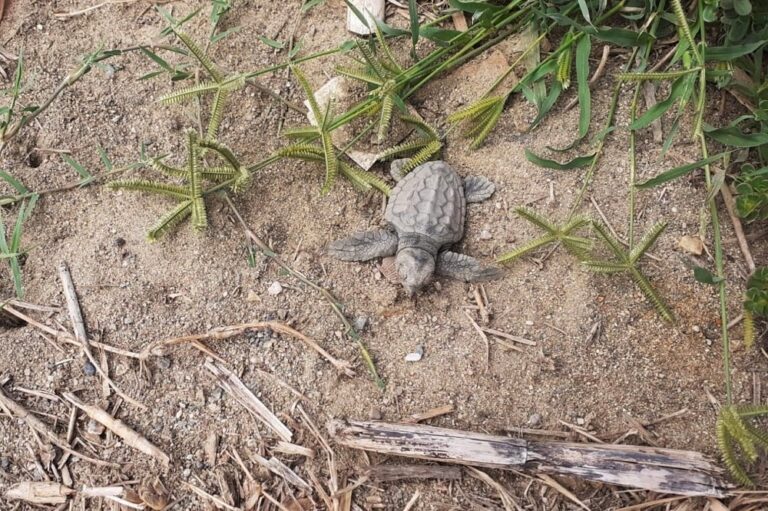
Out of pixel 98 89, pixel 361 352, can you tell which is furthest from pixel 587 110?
pixel 98 89

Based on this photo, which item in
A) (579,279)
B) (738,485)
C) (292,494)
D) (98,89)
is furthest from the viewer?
(98,89)

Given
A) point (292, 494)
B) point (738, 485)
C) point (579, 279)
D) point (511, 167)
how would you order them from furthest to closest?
point (511, 167) < point (579, 279) < point (292, 494) < point (738, 485)

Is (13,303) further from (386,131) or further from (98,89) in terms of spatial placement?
(386,131)

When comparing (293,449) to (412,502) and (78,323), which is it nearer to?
(412,502)

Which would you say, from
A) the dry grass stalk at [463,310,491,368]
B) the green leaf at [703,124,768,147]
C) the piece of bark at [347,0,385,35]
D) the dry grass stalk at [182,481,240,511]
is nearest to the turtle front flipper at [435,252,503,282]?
the dry grass stalk at [463,310,491,368]

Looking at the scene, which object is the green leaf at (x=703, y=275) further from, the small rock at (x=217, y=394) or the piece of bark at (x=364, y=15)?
the small rock at (x=217, y=394)

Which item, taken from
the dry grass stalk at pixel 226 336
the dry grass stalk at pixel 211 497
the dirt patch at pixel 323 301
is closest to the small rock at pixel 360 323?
the dirt patch at pixel 323 301

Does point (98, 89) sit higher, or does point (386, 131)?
point (98, 89)
